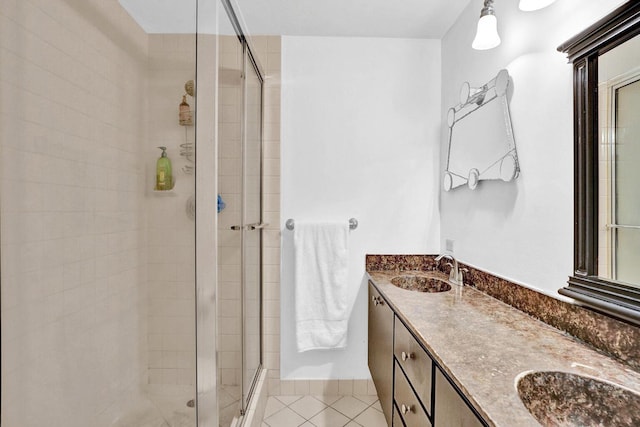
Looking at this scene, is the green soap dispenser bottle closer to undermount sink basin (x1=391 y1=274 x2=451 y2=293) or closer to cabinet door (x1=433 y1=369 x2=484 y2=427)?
cabinet door (x1=433 y1=369 x2=484 y2=427)

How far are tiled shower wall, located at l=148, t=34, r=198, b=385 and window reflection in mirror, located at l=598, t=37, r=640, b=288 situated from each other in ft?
4.01

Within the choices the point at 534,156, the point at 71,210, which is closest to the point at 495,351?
the point at 534,156

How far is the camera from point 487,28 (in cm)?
141

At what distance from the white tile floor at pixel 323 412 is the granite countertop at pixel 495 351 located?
98 cm

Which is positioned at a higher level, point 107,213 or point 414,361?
point 107,213

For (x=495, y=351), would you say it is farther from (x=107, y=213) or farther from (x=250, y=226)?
(x=250, y=226)

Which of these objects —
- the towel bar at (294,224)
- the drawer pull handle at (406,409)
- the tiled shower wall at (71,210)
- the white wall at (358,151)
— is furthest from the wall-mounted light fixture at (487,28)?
the drawer pull handle at (406,409)

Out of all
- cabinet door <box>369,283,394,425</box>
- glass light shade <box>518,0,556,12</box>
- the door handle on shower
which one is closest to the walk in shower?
the door handle on shower

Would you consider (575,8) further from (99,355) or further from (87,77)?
(99,355)

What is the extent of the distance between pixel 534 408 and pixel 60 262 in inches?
40.9

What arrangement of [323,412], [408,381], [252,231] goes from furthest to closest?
1. [323,412]
2. [252,231]
3. [408,381]

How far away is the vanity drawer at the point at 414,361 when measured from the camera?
1.07m

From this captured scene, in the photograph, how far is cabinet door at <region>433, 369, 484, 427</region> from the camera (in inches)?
30.9

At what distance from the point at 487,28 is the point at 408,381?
146cm
